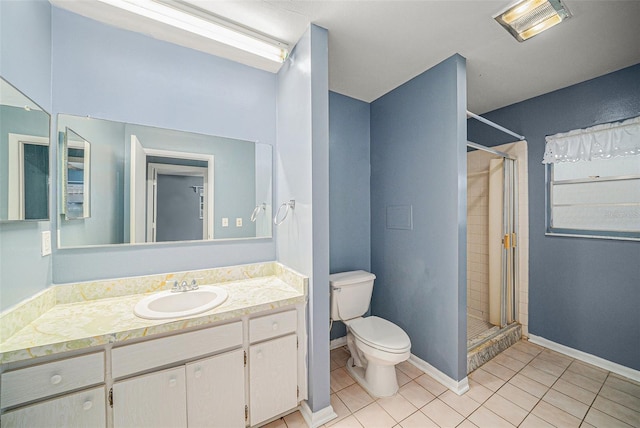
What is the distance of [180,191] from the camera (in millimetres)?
1629

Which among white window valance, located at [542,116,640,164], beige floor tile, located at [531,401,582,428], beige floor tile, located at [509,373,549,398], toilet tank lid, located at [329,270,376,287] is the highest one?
white window valance, located at [542,116,640,164]

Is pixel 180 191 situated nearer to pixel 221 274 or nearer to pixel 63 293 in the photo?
pixel 221 274

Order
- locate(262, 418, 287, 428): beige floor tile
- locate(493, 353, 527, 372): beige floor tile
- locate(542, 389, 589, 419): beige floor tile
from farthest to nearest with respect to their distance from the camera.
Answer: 1. locate(493, 353, 527, 372): beige floor tile
2. locate(542, 389, 589, 419): beige floor tile
3. locate(262, 418, 287, 428): beige floor tile

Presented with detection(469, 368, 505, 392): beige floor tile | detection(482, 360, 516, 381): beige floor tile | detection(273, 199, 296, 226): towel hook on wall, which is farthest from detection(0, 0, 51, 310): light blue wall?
detection(482, 360, 516, 381): beige floor tile

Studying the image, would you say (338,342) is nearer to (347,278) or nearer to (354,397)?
(354,397)

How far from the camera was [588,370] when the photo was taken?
76.4 inches

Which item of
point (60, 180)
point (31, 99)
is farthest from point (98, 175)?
point (31, 99)

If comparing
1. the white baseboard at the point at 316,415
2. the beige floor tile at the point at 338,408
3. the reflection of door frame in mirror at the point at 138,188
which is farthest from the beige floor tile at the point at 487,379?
the reflection of door frame in mirror at the point at 138,188

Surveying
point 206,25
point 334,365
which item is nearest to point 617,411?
point 334,365

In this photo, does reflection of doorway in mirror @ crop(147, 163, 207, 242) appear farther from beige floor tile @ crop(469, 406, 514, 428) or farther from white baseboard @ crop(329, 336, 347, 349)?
beige floor tile @ crop(469, 406, 514, 428)

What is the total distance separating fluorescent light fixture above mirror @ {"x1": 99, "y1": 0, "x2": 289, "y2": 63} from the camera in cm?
127

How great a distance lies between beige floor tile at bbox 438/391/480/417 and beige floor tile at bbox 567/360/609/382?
1.06 meters

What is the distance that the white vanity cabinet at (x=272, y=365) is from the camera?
133 cm

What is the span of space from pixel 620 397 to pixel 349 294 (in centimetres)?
194
